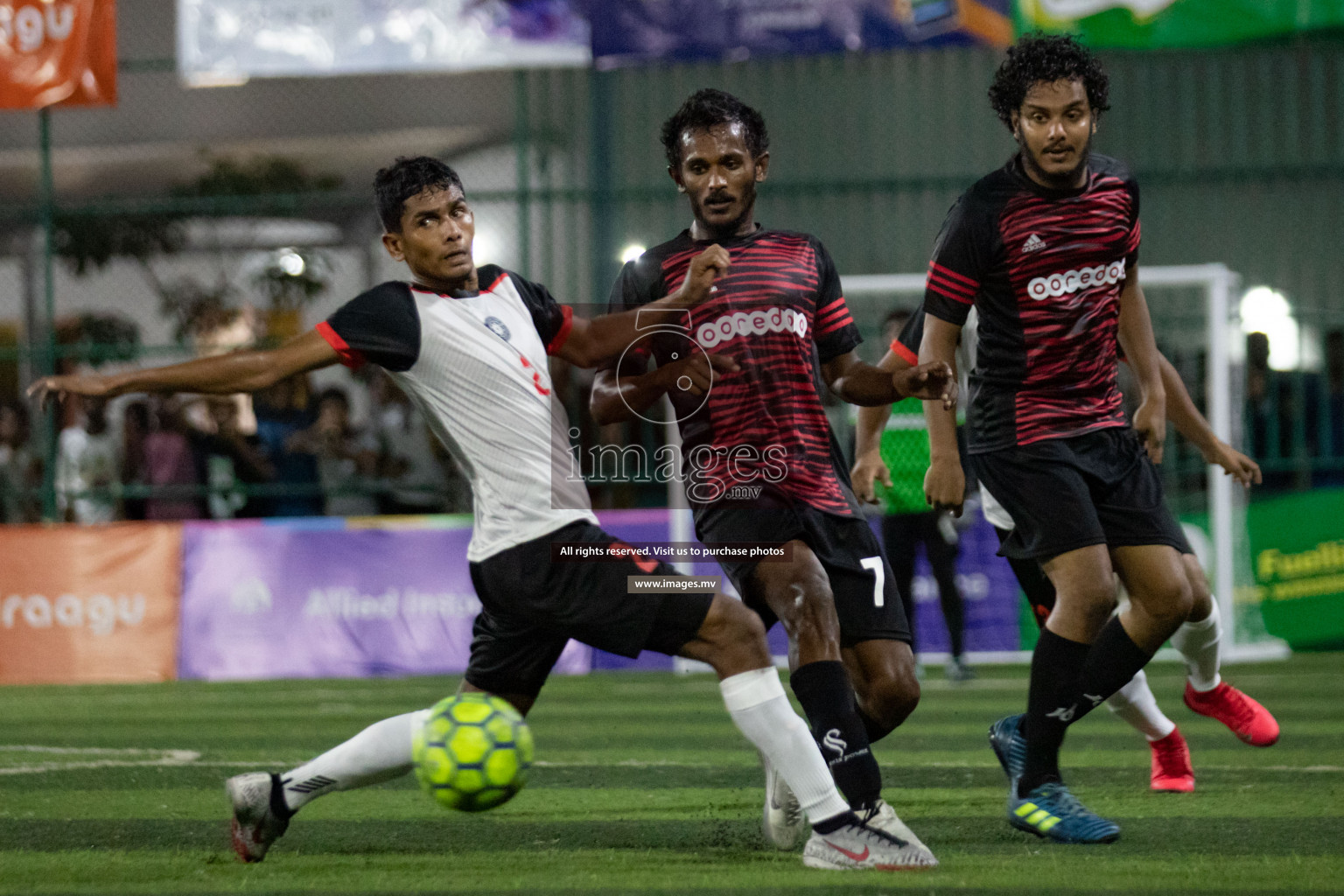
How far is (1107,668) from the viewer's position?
15.0ft

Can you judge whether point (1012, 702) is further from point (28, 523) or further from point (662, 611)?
point (28, 523)

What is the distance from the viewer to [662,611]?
12.8 feet

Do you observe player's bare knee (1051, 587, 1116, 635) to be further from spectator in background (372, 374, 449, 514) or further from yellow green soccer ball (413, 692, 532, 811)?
spectator in background (372, 374, 449, 514)

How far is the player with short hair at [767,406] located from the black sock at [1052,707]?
0.39 m

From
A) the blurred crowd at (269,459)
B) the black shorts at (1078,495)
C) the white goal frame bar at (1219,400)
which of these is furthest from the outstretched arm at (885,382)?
the blurred crowd at (269,459)

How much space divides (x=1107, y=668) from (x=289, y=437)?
27.1 feet

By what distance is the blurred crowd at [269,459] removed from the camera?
11797 mm

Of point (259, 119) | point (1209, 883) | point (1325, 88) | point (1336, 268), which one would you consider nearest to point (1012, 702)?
point (1209, 883)

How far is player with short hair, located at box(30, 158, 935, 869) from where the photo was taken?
12.9 ft

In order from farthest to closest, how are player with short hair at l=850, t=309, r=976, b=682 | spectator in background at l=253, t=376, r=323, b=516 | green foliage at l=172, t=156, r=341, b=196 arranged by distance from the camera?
green foliage at l=172, t=156, r=341, b=196 → spectator in background at l=253, t=376, r=323, b=516 → player with short hair at l=850, t=309, r=976, b=682

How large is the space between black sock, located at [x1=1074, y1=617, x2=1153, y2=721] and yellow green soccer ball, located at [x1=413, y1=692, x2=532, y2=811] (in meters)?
1.57

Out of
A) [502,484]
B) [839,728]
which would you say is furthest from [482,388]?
[839,728]

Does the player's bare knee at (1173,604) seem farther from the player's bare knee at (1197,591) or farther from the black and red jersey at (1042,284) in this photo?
the black and red jersey at (1042,284)

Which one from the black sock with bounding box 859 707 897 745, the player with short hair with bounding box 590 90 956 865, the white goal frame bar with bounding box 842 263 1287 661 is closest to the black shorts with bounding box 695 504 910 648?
the player with short hair with bounding box 590 90 956 865
